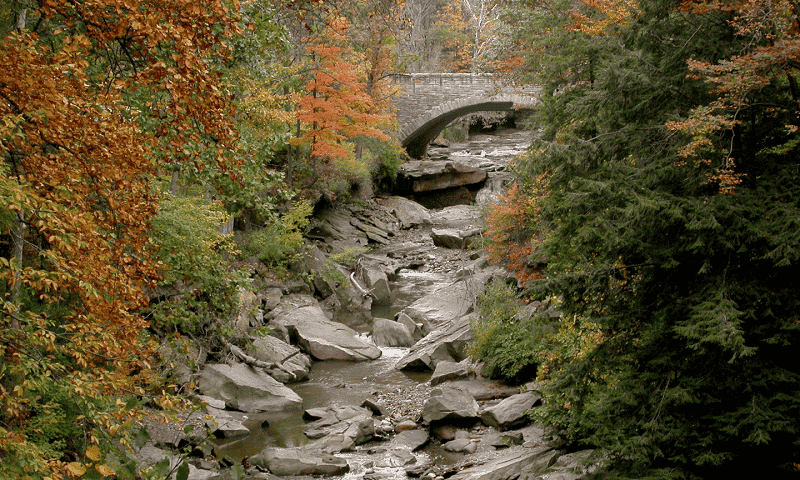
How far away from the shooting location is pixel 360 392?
40.8ft

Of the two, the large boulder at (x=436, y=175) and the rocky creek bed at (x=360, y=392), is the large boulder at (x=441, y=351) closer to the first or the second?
the rocky creek bed at (x=360, y=392)

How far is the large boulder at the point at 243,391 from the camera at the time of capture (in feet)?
36.9

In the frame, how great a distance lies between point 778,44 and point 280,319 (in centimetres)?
1239

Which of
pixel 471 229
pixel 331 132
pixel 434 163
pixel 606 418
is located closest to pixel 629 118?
pixel 606 418

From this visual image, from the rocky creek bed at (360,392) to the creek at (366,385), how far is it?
0.03 metres

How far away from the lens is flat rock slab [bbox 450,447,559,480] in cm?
728

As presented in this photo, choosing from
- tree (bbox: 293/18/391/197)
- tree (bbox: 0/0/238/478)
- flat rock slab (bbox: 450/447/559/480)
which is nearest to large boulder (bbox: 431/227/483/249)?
tree (bbox: 293/18/391/197)

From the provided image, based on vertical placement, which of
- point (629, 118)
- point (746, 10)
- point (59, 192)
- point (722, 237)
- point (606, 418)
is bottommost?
point (606, 418)

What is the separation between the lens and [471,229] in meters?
25.7

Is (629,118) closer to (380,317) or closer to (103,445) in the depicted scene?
(103,445)

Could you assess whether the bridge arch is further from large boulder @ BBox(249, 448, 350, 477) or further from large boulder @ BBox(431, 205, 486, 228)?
large boulder @ BBox(249, 448, 350, 477)

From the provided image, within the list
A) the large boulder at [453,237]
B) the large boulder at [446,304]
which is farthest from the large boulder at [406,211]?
the large boulder at [446,304]

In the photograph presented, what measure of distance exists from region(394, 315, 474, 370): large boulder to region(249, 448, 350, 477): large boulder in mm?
4780

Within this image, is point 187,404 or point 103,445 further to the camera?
point 103,445
